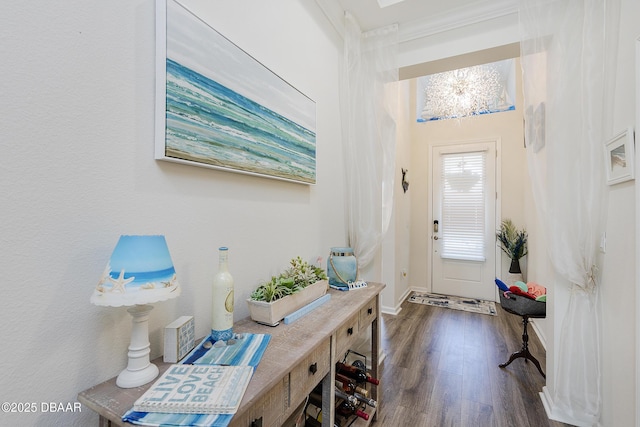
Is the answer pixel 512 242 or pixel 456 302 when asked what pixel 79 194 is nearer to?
pixel 456 302

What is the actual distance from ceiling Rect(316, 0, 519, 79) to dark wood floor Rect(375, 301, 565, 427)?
256cm

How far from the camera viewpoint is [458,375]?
7.55 ft

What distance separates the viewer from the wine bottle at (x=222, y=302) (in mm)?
980

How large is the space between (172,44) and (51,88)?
40 centimetres

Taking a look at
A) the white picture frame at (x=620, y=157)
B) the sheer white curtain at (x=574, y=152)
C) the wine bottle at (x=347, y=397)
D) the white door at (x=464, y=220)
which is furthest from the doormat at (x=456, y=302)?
the wine bottle at (x=347, y=397)

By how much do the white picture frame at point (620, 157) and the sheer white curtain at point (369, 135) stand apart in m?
1.23

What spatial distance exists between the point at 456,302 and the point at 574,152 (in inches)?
117

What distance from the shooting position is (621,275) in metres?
1.46

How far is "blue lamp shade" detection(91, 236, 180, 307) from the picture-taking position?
675 millimetres

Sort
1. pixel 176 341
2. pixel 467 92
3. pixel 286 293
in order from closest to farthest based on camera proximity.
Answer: pixel 176 341 < pixel 286 293 < pixel 467 92

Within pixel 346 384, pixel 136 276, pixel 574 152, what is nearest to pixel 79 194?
pixel 136 276

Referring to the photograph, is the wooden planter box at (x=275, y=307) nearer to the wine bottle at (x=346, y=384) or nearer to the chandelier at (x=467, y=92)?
the wine bottle at (x=346, y=384)

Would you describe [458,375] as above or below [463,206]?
below

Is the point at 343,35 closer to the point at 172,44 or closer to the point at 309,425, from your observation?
the point at 172,44
